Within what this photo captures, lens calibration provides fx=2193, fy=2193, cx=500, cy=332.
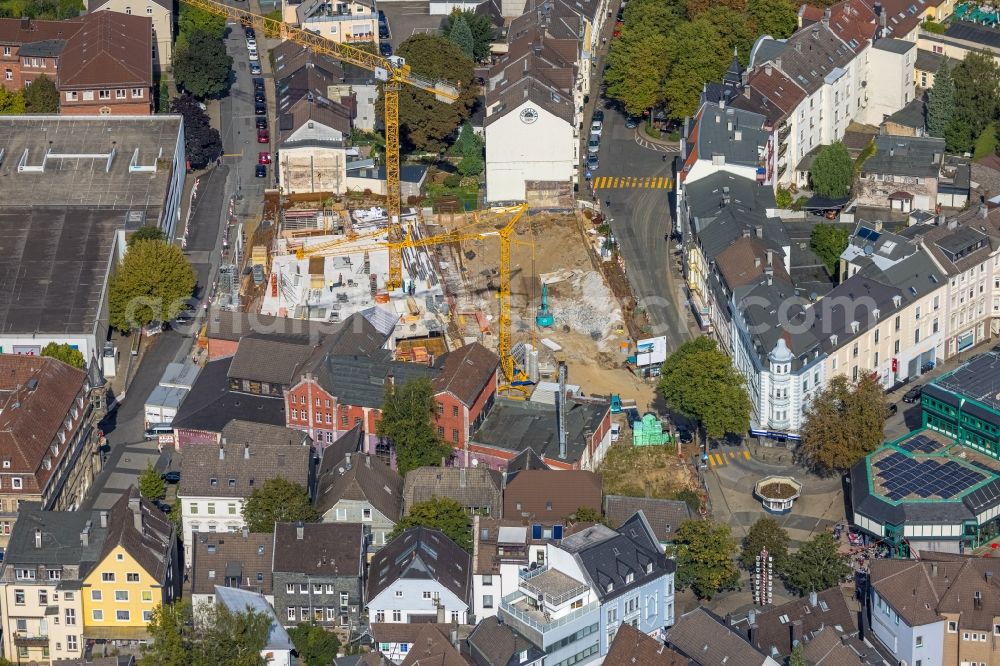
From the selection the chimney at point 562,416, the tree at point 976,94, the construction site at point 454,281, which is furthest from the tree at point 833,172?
the chimney at point 562,416

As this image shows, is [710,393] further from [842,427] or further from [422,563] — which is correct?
[422,563]

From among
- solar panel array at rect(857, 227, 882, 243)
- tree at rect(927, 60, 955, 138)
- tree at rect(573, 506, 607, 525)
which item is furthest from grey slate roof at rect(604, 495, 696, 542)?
tree at rect(927, 60, 955, 138)

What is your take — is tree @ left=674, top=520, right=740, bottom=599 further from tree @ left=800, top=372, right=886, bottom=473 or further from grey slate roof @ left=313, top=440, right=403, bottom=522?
grey slate roof @ left=313, top=440, right=403, bottom=522

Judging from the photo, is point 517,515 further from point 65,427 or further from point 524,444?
point 65,427

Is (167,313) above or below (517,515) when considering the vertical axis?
above

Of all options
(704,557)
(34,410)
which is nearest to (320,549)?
(704,557)

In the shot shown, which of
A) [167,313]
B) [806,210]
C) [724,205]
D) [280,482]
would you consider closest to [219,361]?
[167,313]
